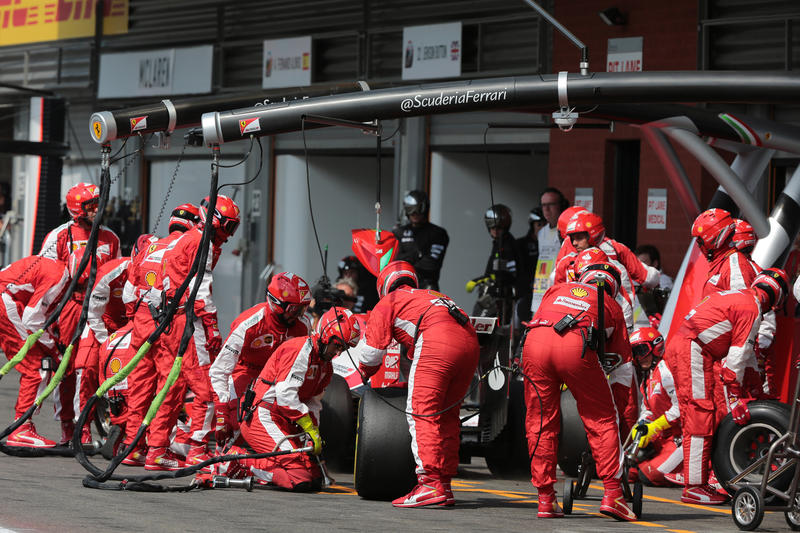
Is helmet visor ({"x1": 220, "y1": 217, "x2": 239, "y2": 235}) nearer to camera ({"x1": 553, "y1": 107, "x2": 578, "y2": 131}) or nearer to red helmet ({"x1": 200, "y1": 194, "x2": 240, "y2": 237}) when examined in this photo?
red helmet ({"x1": 200, "y1": 194, "x2": 240, "y2": 237})

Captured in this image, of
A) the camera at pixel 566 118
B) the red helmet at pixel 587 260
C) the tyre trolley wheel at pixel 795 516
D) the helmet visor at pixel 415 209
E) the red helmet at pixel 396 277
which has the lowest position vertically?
the tyre trolley wheel at pixel 795 516

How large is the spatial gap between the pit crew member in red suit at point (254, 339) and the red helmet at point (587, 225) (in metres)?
2.21

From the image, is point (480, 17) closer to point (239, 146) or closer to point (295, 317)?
point (239, 146)

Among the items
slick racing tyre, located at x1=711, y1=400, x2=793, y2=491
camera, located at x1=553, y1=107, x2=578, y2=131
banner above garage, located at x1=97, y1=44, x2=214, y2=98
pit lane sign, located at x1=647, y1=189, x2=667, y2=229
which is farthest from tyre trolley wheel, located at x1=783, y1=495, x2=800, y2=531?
banner above garage, located at x1=97, y1=44, x2=214, y2=98

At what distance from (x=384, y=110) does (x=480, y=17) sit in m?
8.40

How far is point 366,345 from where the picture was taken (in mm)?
8578

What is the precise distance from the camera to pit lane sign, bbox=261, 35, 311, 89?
61.5 ft

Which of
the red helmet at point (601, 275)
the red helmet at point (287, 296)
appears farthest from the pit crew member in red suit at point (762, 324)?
the red helmet at point (287, 296)

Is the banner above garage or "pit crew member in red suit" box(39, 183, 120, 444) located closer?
→ "pit crew member in red suit" box(39, 183, 120, 444)

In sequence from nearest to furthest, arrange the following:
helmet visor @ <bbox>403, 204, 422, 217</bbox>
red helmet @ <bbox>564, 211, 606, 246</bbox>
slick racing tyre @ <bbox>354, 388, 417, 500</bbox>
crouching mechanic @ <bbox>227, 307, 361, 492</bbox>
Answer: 1. slick racing tyre @ <bbox>354, 388, 417, 500</bbox>
2. crouching mechanic @ <bbox>227, 307, 361, 492</bbox>
3. red helmet @ <bbox>564, 211, 606, 246</bbox>
4. helmet visor @ <bbox>403, 204, 422, 217</bbox>

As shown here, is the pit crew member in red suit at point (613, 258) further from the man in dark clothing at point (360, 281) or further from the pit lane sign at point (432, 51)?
the pit lane sign at point (432, 51)

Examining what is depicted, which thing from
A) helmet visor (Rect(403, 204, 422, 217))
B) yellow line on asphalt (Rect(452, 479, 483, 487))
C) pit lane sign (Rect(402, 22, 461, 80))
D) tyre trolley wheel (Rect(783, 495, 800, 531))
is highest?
pit lane sign (Rect(402, 22, 461, 80))

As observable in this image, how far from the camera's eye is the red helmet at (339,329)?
8945 mm

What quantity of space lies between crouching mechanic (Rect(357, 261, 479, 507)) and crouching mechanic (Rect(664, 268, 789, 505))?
66.6 inches
